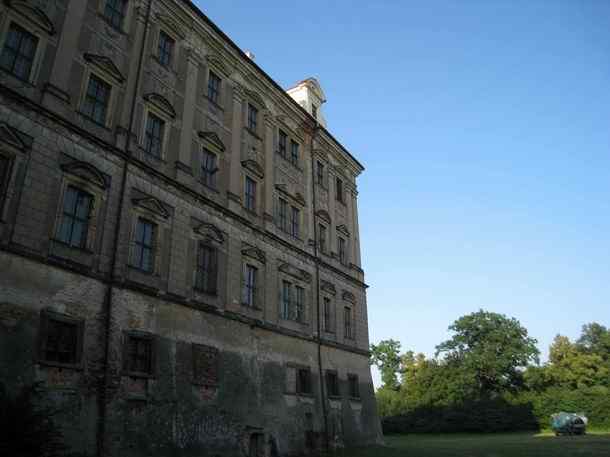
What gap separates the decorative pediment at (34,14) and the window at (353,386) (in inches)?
791

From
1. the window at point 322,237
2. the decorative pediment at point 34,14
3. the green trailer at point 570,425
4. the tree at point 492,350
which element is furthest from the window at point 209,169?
the tree at point 492,350

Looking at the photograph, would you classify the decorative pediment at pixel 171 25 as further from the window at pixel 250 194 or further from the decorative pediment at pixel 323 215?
the decorative pediment at pixel 323 215

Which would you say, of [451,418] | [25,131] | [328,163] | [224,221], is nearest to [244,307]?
[224,221]

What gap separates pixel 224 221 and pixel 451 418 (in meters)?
33.2

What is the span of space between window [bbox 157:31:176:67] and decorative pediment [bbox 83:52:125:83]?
273 cm

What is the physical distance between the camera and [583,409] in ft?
131

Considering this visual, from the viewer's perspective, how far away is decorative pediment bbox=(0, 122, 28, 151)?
1288 centimetres

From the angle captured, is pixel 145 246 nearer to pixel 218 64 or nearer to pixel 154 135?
pixel 154 135

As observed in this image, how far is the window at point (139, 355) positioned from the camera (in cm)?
1440

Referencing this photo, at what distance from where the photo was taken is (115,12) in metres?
17.8

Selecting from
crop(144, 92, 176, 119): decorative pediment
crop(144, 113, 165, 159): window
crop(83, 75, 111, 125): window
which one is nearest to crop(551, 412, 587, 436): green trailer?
crop(144, 113, 165, 159): window

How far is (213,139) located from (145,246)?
6074 millimetres

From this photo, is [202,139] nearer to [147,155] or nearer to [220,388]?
[147,155]

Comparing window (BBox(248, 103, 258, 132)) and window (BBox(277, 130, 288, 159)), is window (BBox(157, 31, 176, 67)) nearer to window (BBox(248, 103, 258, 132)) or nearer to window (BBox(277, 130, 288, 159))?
window (BBox(248, 103, 258, 132))
